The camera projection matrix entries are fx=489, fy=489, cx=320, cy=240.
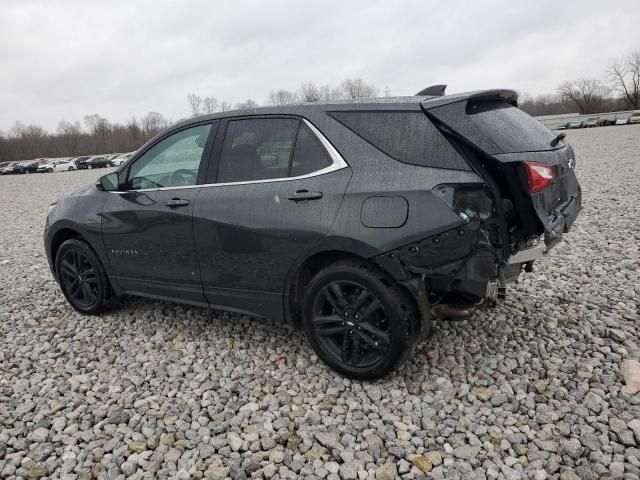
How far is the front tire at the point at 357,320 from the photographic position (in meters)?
2.87

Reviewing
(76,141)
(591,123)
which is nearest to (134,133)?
(76,141)

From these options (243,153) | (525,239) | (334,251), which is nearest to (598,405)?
(525,239)

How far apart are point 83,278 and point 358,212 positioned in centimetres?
295

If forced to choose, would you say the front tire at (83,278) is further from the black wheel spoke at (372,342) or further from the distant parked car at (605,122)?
the distant parked car at (605,122)

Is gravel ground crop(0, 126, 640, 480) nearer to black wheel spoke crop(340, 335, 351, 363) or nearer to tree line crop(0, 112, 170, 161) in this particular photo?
black wheel spoke crop(340, 335, 351, 363)

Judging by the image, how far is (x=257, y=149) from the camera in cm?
340

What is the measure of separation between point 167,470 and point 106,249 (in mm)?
2310

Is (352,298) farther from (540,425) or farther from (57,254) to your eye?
(57,254)

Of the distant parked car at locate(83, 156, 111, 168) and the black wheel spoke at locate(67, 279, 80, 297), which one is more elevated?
the distant parked car at locate(83, 156, 111, 168)

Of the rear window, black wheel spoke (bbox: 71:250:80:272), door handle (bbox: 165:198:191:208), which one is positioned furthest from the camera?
black wheel spoke (bbox: 71:250:80:272)

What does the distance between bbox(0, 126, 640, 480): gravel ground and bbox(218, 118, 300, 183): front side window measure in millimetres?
1330

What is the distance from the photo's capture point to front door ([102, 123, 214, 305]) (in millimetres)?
3634

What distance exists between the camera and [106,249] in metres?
4.21

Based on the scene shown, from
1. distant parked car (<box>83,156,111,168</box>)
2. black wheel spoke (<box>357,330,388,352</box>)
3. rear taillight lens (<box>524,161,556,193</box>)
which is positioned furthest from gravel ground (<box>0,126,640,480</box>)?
distant parked car (<box>83,156,111,168</box>)
